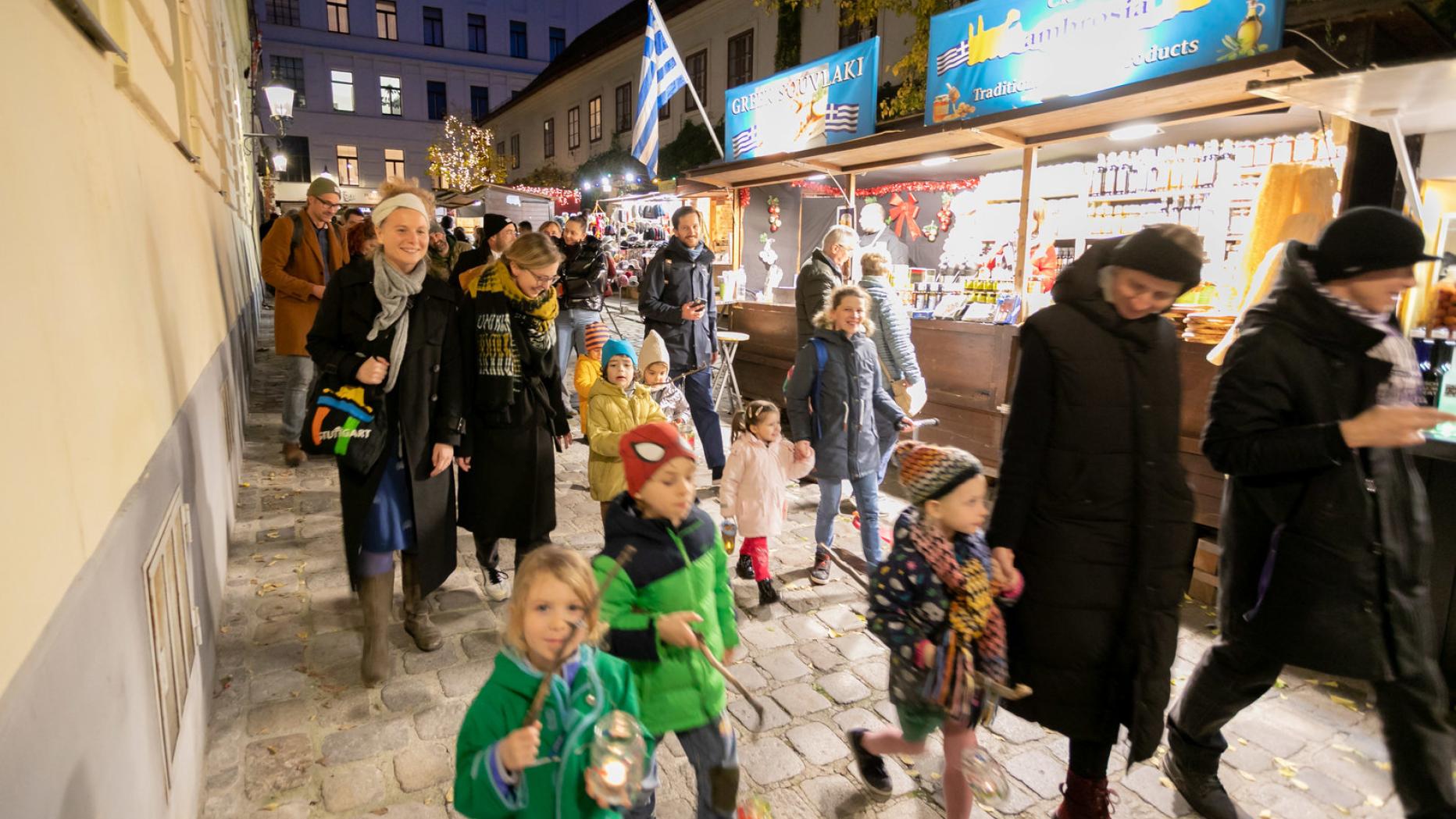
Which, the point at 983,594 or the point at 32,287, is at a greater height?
the point at 32,287

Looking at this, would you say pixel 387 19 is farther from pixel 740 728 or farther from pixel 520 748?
pixel 520 748

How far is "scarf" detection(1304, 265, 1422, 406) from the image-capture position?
99.1 inches

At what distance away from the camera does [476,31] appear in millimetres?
53531

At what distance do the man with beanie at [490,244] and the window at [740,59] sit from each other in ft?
58.5

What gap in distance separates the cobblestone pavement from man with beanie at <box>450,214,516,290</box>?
12.6 feet

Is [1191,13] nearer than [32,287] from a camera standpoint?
No

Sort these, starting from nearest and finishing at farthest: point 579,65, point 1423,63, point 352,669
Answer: point 1423,63, point 352,669, point 579,65

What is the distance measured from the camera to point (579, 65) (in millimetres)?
36250

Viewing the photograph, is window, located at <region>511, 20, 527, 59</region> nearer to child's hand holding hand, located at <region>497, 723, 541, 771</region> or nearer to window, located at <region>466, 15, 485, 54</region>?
window, located at <region>466, 15, 485, 54</region>

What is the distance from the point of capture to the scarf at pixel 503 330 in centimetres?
396

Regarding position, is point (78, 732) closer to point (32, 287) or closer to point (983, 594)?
point (32, 287)

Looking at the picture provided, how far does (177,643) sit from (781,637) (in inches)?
109

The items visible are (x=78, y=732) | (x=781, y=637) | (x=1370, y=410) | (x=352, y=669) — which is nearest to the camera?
(x=78, y=732)

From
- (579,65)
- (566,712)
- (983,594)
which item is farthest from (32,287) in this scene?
(579,65)
